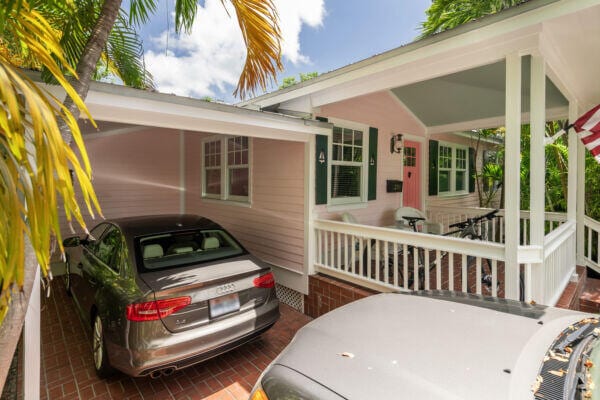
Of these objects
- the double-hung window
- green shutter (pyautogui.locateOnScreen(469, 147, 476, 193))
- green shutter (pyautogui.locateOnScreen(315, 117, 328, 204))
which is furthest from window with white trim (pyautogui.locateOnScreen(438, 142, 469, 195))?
green shutter (pyautogui.locateOnScreen(315, 117, 328, 204))

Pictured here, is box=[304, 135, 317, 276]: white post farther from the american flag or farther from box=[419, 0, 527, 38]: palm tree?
box=[419, 0, 527, 38]: palm tree

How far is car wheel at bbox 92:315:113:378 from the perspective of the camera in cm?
302

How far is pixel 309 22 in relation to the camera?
1028 cm

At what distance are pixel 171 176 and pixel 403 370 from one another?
762 centimetres

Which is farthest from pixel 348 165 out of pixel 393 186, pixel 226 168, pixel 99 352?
pixel 99 352

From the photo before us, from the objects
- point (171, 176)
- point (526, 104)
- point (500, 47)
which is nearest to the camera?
point (500, 47)

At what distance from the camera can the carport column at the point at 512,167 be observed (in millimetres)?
2832

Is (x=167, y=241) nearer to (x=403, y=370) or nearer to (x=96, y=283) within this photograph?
(x=96, y=283)

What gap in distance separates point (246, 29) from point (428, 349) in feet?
10.9

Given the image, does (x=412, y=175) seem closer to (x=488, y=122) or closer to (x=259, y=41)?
(x=488, y=122)

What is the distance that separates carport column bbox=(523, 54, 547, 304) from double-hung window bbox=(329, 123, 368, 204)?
273 cm

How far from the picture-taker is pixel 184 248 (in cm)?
344

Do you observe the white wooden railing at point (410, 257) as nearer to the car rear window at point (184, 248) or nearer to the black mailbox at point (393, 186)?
the car rear window at point (184, 248)

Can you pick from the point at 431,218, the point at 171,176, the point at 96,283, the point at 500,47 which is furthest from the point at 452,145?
the point at 96,283
